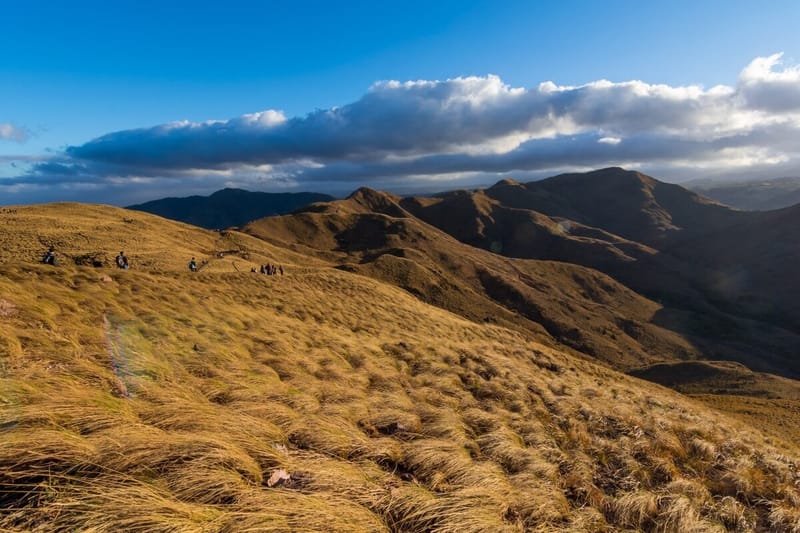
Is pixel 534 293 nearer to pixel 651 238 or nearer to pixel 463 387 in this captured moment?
pixel 463 387

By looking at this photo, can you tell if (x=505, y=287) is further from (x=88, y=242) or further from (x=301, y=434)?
(x=301, y=434)

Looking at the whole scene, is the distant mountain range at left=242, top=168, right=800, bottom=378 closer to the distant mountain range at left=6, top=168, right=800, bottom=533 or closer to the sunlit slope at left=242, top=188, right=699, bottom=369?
the sunlit slope at left=242, top=188, right=699, bottom=369

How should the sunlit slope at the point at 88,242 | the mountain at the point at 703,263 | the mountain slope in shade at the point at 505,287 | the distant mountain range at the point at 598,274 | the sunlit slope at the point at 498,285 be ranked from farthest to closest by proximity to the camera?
the mountain at the point at 703,263 < the distant mountain range at the point at 598,274 < the mountain slope in shade at the point at 505,287 < the sunlit slope at the point at 498,285 < the sunlit slope at the point at 88,242

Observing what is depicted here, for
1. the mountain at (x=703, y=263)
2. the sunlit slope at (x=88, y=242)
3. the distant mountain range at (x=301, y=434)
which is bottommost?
the mountain at (x=703, y=263)

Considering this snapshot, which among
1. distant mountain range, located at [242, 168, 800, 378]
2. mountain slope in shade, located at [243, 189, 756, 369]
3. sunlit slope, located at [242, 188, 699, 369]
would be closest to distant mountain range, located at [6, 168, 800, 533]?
sunlit slope, located at [242, 188, 699, 369]

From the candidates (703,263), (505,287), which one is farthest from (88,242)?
(703,263)

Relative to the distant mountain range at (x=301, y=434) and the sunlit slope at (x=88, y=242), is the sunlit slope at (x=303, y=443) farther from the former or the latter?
the sunlit slope at (x=88, y=242)

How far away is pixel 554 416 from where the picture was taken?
875 cm

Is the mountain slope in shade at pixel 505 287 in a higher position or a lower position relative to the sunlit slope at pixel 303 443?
lower

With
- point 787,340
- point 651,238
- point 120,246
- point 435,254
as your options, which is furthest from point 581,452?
point 651,238

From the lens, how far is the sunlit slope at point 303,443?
340cm

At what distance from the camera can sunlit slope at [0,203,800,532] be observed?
3396mm

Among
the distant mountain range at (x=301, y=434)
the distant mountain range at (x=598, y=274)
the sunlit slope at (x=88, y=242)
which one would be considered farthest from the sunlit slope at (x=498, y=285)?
the distant mountain range at (x=301, y=434)

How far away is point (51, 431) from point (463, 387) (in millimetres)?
8482
